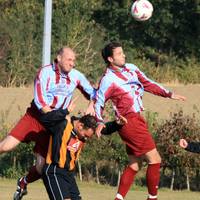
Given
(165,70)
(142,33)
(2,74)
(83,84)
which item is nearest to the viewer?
(83,84)

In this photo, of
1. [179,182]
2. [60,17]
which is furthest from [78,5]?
[179,182]

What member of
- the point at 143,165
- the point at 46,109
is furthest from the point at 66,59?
the point at 143,165

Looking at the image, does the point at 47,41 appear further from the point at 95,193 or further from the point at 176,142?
the point at 95,193

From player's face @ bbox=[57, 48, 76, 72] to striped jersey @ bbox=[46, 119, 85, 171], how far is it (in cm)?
141

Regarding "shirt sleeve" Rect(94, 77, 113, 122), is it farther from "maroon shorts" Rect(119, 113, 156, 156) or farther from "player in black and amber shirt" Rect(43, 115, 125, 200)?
"player in black and amber shirt" Rect(43, 115, 125, 200)

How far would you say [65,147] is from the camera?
8.25 metres

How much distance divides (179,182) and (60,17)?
2375cm

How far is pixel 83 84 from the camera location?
1016cm

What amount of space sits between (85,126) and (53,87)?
Answer: 164 cm

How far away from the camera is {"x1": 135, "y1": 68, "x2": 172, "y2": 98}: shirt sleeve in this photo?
1042 centimetres

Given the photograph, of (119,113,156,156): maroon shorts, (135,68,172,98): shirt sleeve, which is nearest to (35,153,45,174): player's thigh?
(119,113,156,156): maroon shorts

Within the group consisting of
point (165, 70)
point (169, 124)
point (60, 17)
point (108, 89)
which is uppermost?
point (108, 89)

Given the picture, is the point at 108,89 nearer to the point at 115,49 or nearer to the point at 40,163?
the point at 115,49

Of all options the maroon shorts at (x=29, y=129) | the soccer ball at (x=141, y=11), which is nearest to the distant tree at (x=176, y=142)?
the soccer ball at (x=141, y=11)
